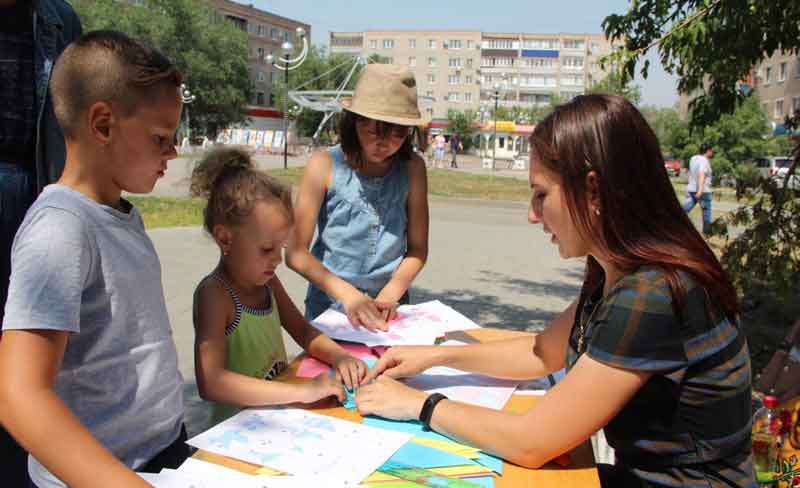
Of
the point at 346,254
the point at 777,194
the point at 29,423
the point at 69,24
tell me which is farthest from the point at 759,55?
the point at 29,423

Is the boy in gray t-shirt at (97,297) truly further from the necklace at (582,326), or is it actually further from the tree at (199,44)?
the tree at (199,44)

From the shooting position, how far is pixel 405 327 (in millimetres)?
2312

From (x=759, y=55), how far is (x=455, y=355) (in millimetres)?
3552

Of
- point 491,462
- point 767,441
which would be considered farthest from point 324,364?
point 767,441

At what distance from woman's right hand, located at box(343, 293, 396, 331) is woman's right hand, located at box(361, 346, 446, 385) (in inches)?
14.2

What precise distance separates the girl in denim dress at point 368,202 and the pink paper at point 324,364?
0.30m

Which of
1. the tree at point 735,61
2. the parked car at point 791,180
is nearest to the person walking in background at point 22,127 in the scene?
the tree at point 735,61

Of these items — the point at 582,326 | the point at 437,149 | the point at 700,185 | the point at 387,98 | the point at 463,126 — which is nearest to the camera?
the point at 582,326

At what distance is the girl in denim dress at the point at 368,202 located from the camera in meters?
2.46

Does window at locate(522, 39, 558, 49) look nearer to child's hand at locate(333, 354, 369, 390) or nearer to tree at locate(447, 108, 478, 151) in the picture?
tree at locate(447, 108, 478, 151)

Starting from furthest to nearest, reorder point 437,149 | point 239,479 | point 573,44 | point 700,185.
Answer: point 573,44, point 437,149, point 700,185, point 239,479

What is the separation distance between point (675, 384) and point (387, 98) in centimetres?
148

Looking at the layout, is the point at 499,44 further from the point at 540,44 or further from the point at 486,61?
the point at 540,44

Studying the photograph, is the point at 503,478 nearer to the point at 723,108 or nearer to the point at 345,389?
the point at 345,389
